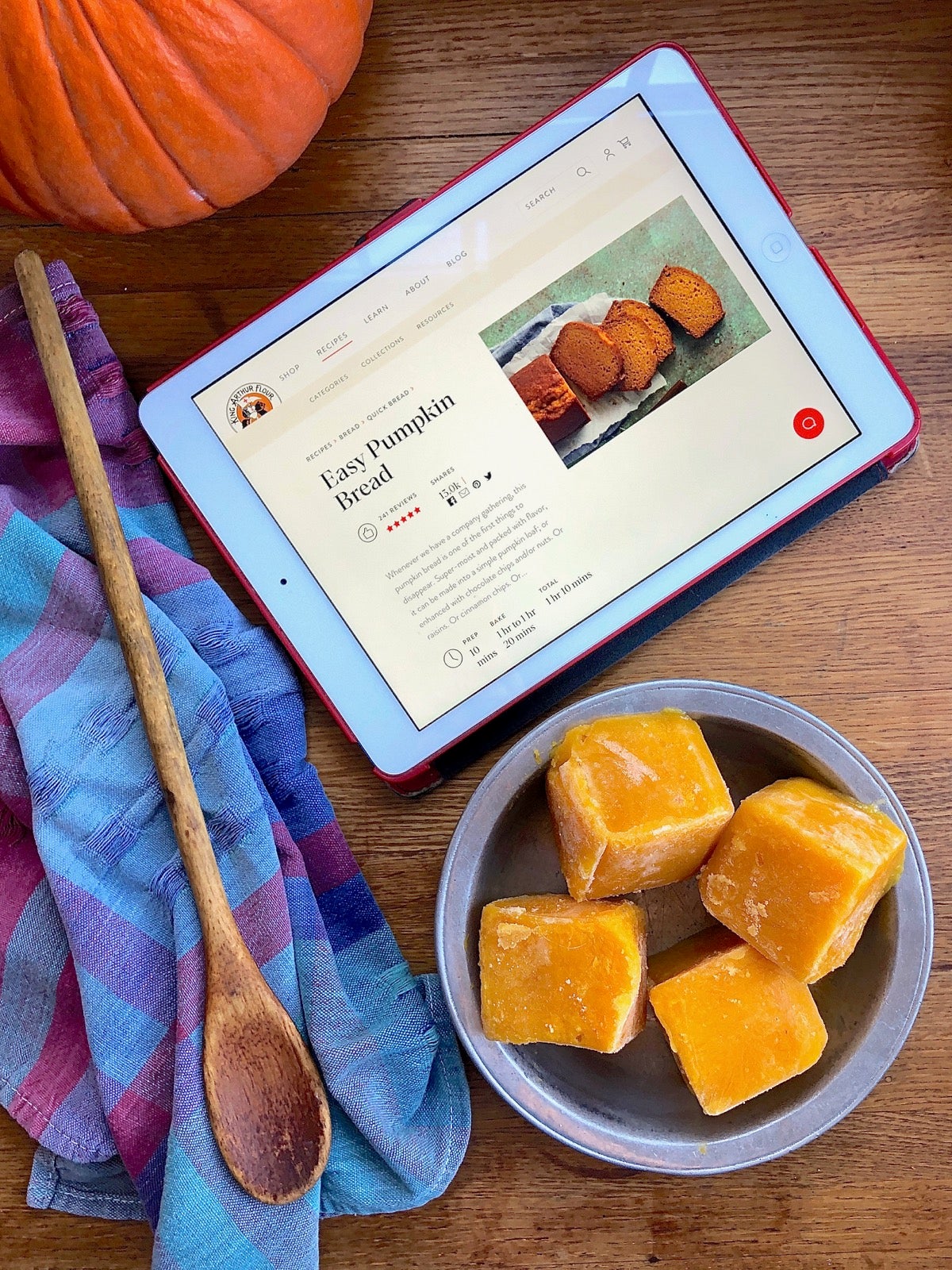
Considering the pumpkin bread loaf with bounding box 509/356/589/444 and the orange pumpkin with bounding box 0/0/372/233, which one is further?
the pumpkin bread loaf with bounding box 509/356/589/444

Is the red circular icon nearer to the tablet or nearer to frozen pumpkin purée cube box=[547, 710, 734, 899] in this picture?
the tablet

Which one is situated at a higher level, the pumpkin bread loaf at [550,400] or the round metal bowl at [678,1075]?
the pumpkin bread loaf at [550,400]

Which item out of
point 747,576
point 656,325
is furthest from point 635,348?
point 747,576

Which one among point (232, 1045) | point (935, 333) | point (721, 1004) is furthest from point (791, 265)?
point (232, 1045)

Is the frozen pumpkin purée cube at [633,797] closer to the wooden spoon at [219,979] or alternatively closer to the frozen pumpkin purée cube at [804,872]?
the frozen pumpkin purée cube at [804,872]

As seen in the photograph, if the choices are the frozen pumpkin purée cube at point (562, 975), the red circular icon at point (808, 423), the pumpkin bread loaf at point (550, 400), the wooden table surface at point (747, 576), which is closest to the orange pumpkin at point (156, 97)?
the wooden table surface at point (747, 576)

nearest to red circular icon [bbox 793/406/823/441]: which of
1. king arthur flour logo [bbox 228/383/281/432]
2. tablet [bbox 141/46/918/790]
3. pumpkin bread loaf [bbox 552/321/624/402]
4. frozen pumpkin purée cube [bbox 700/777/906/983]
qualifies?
tablet [bbox 141/46/918/790]

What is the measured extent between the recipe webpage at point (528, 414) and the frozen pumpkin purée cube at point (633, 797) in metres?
0.09

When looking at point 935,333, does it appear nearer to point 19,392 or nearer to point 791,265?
point 791,265

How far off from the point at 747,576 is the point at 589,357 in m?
0.18

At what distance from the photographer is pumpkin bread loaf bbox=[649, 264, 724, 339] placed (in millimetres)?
619

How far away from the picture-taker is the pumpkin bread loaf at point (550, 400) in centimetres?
62

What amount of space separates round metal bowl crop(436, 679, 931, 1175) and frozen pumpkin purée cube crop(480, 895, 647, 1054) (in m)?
0.02

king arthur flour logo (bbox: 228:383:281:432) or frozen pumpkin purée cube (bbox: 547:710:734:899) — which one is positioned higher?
king arthur flour logo (bbox: 228:383:281:432)
